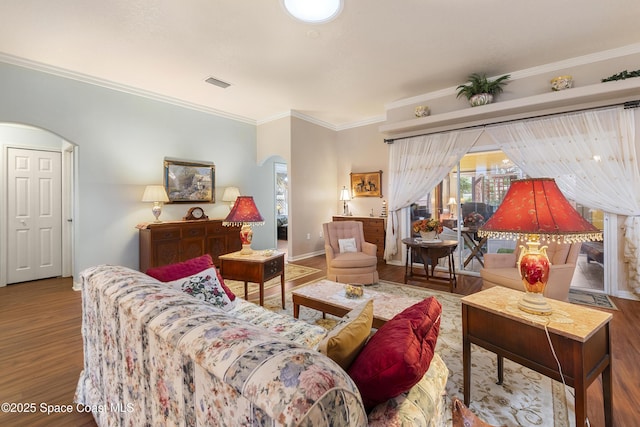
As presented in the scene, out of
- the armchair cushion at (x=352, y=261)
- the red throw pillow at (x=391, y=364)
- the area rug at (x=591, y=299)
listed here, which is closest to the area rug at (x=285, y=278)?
the armchair cushion at (x=352, y=261)

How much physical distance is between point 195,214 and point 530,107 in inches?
209

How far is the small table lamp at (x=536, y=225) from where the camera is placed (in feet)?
4.42

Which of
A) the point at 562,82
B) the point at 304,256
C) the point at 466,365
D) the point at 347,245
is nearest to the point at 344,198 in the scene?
the point at 304,256

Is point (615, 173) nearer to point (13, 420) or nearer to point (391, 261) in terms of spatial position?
point (391, 261)

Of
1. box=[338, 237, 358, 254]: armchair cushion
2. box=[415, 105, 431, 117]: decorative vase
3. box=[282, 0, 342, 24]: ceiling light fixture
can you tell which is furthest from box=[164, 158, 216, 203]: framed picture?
box=[415, 105, 431, 117]: decorative vase

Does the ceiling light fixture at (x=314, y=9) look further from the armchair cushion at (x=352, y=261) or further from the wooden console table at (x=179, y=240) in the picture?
the wooden console table at (x=179, y=240)

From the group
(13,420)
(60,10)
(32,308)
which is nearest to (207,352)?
(13,420)

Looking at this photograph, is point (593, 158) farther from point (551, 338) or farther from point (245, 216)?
point (245, 216)

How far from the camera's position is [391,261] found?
532 cm

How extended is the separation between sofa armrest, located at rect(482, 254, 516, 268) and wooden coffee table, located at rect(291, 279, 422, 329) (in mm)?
1354

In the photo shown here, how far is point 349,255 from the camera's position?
154 inches

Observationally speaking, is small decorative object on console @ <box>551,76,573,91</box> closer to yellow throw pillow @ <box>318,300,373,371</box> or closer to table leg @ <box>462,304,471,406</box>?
table leg @ <box>462,304,471,406</box>

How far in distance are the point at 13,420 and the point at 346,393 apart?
226 centimetres

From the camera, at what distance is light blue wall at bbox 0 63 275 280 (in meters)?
3.43
